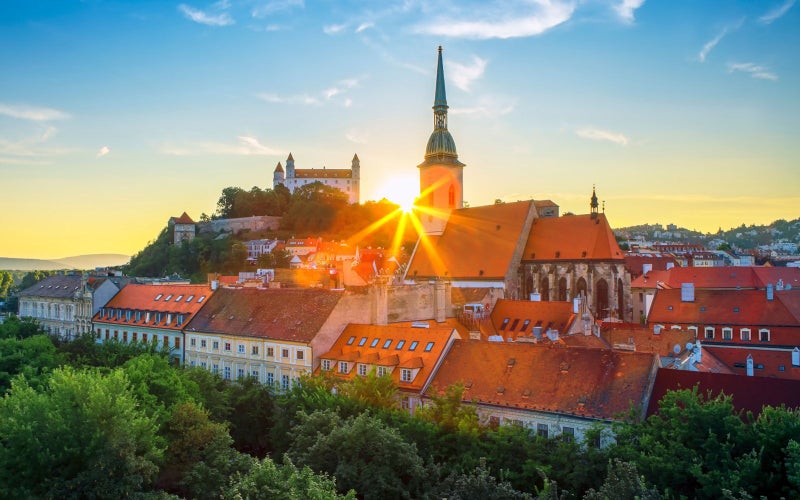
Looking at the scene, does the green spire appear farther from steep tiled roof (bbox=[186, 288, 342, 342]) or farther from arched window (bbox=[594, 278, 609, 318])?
steep tiled roof (bbox=[186, 288, 342, 342])

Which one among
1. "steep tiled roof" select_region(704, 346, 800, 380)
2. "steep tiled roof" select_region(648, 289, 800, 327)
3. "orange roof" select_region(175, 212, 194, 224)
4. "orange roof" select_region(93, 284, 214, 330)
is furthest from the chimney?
"orange roof" select_region(175, 212, 194, 224)

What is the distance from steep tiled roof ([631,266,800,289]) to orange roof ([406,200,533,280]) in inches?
722

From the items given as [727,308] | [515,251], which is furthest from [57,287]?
[727,308]

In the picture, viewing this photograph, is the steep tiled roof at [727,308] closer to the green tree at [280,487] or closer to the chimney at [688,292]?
the chimney at [688,292]

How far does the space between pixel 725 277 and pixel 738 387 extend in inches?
2041

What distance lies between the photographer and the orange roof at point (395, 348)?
41.8 metres

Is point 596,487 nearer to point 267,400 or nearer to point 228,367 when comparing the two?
point 267,400

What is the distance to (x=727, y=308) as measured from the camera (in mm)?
60344

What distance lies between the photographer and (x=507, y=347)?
40.8 m

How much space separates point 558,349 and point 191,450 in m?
20.9

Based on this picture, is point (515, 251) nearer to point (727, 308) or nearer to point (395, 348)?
point (727, 308)

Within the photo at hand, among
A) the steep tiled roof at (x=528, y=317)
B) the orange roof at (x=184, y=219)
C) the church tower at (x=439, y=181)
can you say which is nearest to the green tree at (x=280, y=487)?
the steep tiled roof at (x=528, y=317)

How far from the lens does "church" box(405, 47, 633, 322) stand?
2982 inches

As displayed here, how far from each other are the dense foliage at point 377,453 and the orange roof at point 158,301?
24.9 metres
